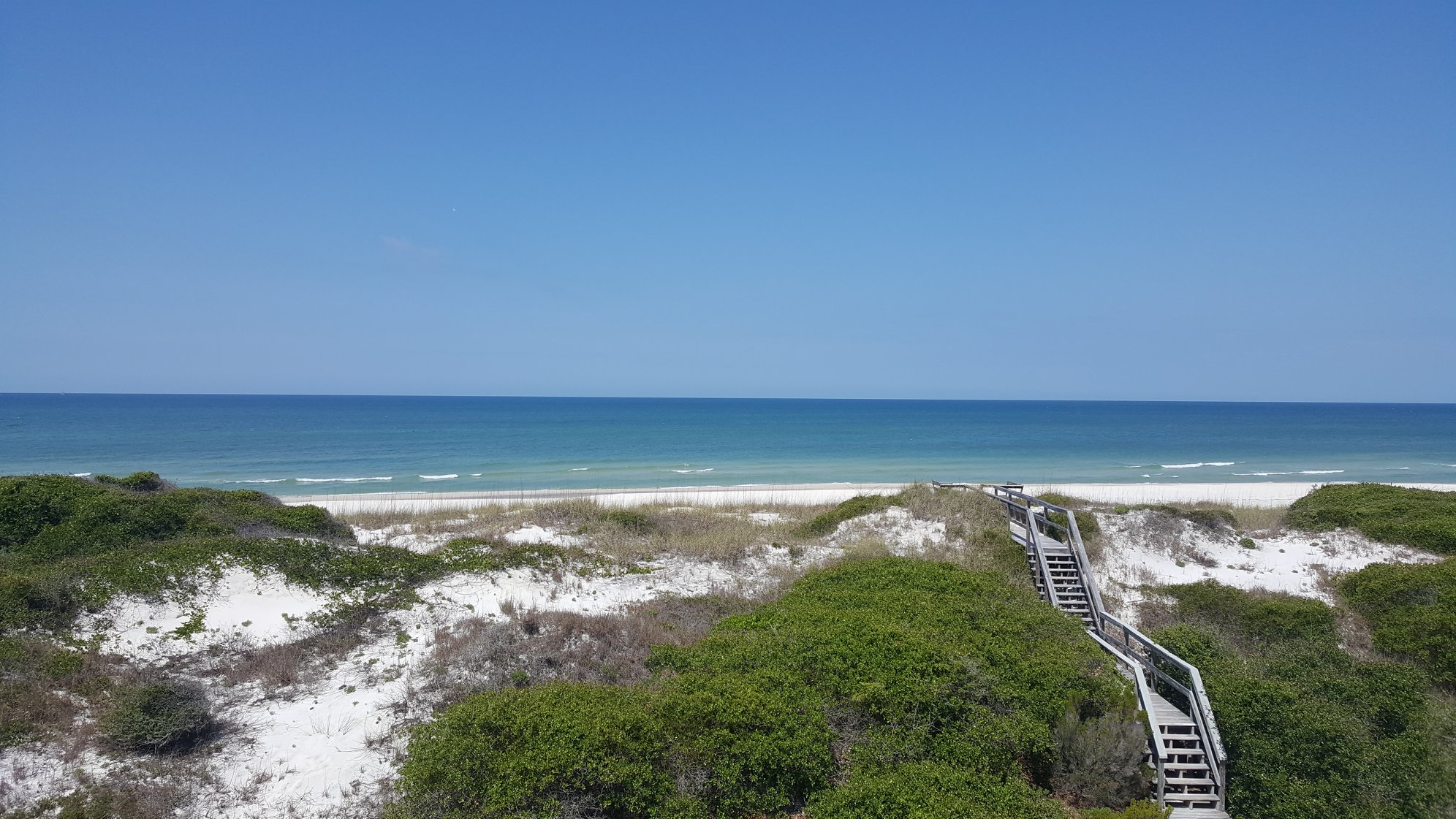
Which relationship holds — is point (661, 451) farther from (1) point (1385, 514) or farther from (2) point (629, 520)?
(1) point (1385, 514)

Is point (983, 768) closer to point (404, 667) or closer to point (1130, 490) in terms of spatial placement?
point (404, 667)

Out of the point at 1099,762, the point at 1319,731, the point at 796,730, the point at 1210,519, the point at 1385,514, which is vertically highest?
the point at 1385,514

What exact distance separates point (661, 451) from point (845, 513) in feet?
141

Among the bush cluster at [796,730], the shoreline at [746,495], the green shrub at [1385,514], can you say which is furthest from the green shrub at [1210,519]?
the bush cluster at [796,730]

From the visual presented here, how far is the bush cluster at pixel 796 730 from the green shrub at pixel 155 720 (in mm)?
3337

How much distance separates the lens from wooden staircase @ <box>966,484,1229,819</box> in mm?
9773

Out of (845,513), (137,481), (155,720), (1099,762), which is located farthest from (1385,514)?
(137,481)

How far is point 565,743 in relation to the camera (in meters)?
8.01

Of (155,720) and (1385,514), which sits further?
(1385,514)

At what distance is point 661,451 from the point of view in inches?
2552

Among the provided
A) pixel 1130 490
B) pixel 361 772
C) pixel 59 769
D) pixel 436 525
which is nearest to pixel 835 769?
pixel 361 772

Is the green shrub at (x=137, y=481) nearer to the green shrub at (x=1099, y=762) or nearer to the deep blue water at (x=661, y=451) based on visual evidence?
the deep blue water at (x=661, y=451)

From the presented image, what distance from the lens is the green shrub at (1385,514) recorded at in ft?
66.1

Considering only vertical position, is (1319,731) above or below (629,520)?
below
